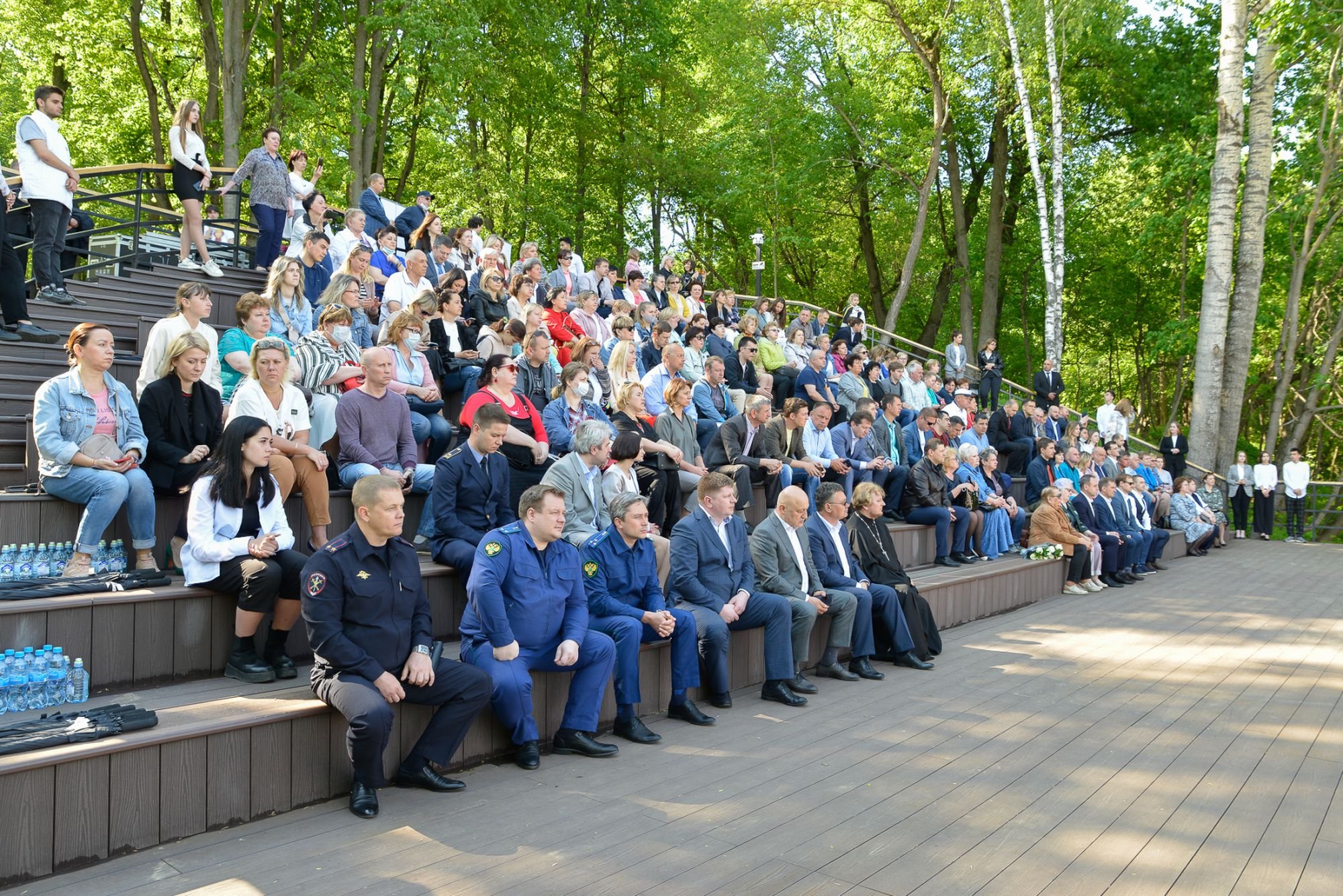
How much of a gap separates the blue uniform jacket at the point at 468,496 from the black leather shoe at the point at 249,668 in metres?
1.20

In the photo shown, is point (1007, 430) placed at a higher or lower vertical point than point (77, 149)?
lower

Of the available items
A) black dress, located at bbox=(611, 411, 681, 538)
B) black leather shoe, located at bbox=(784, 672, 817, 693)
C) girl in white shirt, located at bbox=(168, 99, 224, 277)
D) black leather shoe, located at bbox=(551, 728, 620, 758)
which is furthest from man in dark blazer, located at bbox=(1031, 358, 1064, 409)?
black leather shoe, located at bbox=(551, 728, 620, 758)

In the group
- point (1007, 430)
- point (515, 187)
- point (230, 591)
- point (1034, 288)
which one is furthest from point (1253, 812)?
point (1034, 288)

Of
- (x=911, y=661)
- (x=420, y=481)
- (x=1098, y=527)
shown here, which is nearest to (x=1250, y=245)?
(x=1098, y=527)

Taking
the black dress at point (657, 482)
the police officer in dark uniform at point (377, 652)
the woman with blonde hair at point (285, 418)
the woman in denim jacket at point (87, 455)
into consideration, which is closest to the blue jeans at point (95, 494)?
the woman in denim jacket at point (87, 455)

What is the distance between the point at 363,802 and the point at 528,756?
836 mm

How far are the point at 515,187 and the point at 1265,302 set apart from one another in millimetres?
17332

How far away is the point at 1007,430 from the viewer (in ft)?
45.2

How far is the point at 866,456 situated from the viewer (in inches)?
386

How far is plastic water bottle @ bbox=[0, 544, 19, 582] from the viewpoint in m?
4.28

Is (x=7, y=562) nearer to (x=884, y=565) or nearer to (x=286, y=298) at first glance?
(x=286, y=298)

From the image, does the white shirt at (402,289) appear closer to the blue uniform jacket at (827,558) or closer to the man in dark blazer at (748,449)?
the man in dark blazer at (748,449)

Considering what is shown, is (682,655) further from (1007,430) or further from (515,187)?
(515,187)

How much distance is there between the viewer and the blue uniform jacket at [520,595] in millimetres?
4375
